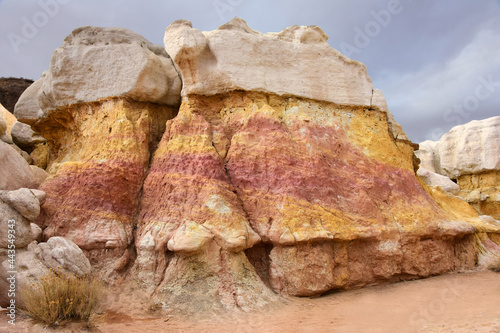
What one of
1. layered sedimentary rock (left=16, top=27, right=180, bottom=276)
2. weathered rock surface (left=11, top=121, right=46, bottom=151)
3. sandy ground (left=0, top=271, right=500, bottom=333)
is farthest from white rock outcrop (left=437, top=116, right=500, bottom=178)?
weathered rock surface (left=11, top=121, right=46, bottom=151)

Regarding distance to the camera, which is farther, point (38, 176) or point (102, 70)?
point (102, 70)

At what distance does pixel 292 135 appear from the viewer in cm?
755

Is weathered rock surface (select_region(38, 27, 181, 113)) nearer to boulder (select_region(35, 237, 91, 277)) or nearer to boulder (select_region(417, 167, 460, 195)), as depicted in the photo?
boulder (select_region(35, 237, 91, 277))

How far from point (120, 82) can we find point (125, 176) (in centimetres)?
207

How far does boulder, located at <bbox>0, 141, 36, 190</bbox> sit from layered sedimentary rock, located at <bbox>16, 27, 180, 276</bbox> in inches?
14.6

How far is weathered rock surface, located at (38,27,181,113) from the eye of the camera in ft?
24.7

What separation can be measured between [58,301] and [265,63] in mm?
6059

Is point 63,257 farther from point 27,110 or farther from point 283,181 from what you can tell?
point 27,110

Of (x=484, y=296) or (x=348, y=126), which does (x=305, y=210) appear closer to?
(x=348, y=126)

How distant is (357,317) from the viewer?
541 cm

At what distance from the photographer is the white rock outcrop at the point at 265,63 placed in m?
7.66

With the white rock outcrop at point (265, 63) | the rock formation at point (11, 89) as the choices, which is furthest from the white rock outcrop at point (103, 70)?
the rock formation at point (11, 89)

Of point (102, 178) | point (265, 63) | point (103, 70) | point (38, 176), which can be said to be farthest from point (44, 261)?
point (265, 63)

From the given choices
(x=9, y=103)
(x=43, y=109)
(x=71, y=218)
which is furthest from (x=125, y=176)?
(x=9, y=103)
